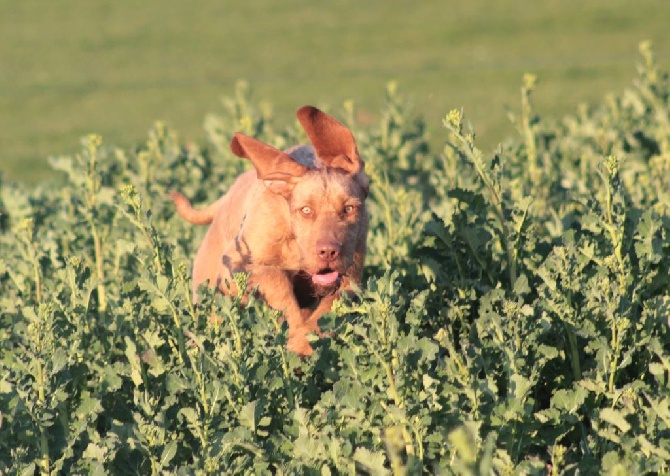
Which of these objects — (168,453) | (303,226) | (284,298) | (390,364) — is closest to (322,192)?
(303,226)

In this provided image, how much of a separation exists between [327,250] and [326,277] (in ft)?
0.66

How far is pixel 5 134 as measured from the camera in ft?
73.6

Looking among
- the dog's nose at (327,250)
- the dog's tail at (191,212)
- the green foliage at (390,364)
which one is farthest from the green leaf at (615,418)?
the dog's tail at (191,212)

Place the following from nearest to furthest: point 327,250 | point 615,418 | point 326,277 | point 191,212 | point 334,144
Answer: point 615,418
point 327,250
point 326,277
point 334,144
point 191,212

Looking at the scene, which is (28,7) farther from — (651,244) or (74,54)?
(651,244)

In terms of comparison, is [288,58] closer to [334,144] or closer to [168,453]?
[334,144]

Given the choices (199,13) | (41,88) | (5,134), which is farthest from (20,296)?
(199,13)

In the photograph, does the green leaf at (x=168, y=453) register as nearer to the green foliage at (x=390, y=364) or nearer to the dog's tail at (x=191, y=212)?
the green foliage at (x=390, y=364)

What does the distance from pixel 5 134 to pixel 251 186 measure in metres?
16.8

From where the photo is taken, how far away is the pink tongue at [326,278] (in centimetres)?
579

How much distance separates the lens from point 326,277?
19.0 feet

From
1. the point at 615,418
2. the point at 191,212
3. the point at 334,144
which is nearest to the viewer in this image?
the point at 615,418

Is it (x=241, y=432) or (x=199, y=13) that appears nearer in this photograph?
(x=241, y=432)

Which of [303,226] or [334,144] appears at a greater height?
[334,144]
